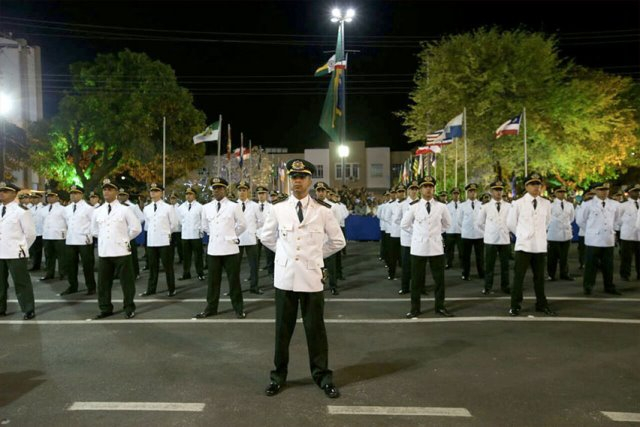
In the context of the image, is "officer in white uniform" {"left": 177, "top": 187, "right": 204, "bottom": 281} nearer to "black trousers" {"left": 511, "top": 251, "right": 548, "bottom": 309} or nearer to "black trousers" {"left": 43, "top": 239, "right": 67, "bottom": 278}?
"black trousers" {"left": 43, "top": 239, "right": 67, "bottom": 278}

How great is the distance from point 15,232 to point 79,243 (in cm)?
337

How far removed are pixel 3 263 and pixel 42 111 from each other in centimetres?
4729

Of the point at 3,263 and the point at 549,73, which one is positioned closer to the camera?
the point at 3,263

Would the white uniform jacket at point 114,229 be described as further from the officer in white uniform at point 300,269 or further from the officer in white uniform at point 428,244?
the officer in white uniform at point 428,244

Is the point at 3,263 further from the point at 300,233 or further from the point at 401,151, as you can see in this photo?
the point at 401,151

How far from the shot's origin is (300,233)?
19.3ft

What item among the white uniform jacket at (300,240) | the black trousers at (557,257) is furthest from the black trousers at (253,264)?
the black trousers at (557,257)

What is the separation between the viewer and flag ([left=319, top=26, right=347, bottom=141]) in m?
24.1

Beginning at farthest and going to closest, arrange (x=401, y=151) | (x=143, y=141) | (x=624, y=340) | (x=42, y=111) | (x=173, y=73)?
(x=401, y=151)
(x=42, y=111)
(x=173, y=73)
(x=143, y=141)
(x=624, y=340)

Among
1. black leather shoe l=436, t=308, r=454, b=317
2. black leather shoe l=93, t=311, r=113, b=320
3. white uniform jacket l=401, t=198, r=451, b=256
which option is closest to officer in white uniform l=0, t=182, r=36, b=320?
black leather shoe l=93, t=311, r=113, b=320

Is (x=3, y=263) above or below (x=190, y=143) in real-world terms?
below

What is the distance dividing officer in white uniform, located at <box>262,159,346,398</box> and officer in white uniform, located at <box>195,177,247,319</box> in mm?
3564

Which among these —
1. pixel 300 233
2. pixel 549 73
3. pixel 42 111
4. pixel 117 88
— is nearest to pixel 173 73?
pixel 117 88

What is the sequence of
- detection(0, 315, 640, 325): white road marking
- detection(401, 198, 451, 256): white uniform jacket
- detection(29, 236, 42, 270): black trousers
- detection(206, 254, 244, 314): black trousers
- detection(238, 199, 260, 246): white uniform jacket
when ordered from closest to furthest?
detection(0, 315, 640, 325): white road marking, detection(206, 254, 244, 314): black trousers, detection(401, 198, 451, 256): white uniform jacket, detection(238, 199, 260, 246): white uniform jacket, detection(29, 236, 42, 270): black trousers
